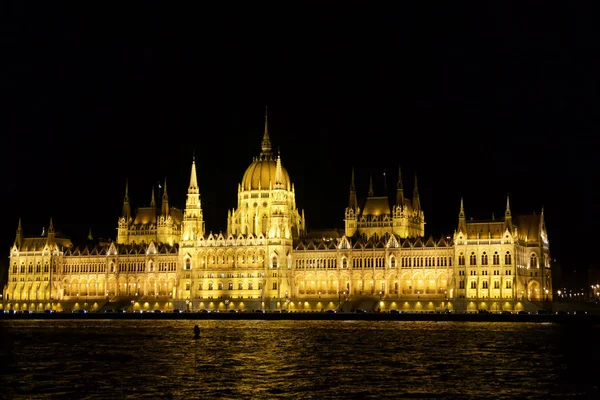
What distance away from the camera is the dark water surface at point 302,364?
197 ft

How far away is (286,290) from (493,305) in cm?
3568

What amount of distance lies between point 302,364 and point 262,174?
4769 inches

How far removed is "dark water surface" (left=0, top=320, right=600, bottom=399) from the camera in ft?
197

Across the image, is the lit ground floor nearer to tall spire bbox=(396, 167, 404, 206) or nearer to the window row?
the window row

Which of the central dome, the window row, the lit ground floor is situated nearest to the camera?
the window row

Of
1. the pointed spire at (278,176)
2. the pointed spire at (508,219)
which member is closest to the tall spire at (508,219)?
the pointed spire at (508,219)

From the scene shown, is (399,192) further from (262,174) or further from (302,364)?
(302,364)

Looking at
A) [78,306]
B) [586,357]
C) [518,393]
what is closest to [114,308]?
[78,306]

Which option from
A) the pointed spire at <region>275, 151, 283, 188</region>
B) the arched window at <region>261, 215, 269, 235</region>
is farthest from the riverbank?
the arched window at <region>261, 215, 269, 235</region>

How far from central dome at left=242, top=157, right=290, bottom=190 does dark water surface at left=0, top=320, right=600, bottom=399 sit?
78.4 meters

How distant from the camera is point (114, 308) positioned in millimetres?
185500

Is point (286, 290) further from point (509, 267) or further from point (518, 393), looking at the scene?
point (518, 393)

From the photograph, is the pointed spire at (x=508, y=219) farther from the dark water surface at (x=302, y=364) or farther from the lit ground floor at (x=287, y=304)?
the dark water surface at (x=302, y=364)

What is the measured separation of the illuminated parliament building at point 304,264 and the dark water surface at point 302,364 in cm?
4649
